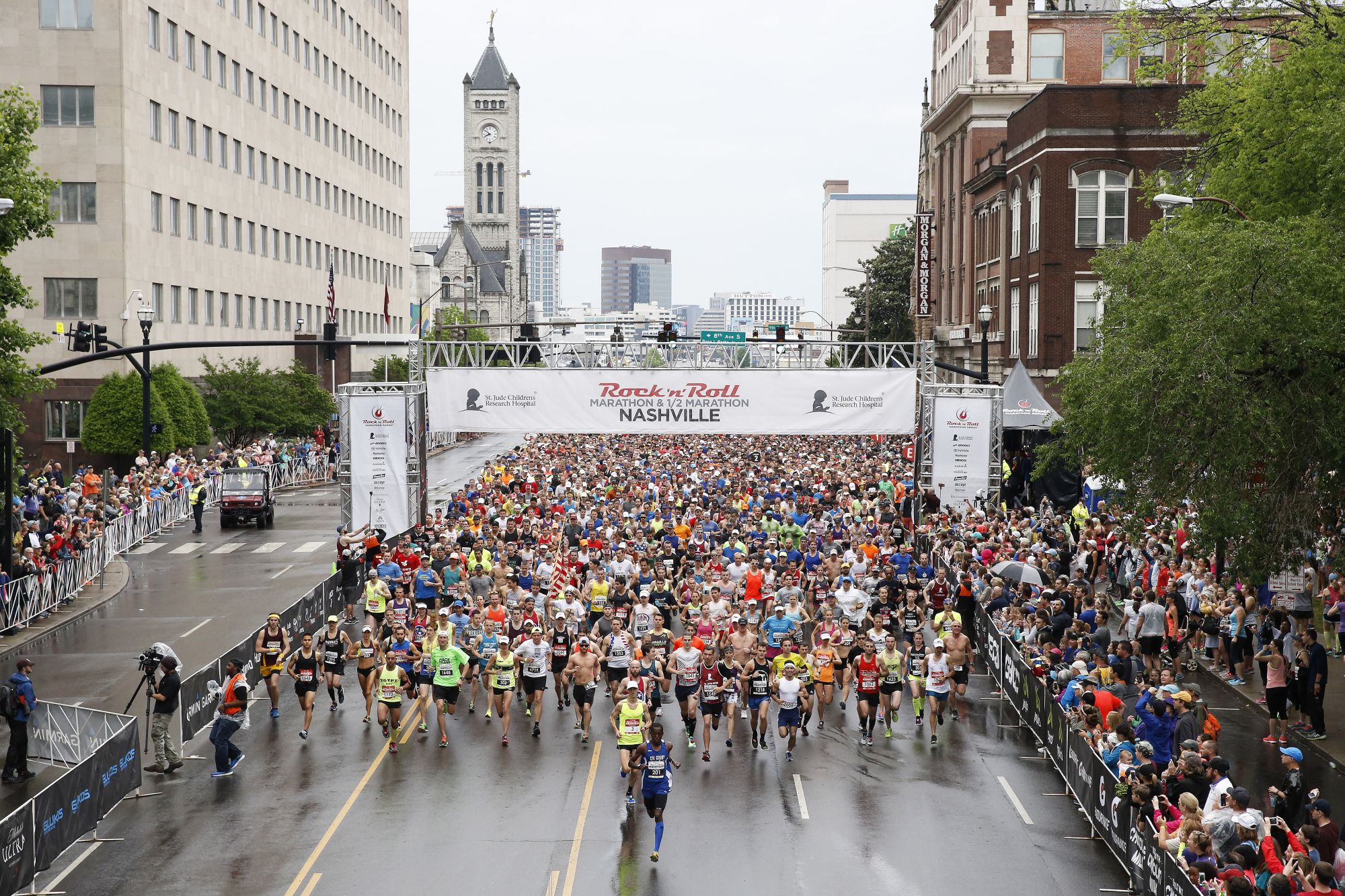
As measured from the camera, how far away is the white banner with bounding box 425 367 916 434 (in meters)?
35.0

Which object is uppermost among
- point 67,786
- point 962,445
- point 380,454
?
point 962,445

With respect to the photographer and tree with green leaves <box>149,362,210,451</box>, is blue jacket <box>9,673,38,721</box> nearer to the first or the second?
the photographer

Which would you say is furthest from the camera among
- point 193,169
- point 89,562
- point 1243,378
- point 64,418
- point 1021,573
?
point 193,169

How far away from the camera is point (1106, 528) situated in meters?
31.0

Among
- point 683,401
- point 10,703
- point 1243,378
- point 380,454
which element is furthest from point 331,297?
point 1243,378

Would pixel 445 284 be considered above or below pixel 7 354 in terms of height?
above

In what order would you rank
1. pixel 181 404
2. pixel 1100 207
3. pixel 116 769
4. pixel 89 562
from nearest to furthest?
pixel 116 769, pixel 89 562, pixel 1100 207, pixel 181 404

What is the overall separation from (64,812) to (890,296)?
87.4 meters

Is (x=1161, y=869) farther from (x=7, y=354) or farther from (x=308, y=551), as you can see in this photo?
(x=308, y=551)

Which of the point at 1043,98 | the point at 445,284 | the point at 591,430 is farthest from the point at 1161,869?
the point at 445,284

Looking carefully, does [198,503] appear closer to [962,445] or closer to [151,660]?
[962,445]

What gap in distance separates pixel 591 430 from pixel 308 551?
32.9 ft

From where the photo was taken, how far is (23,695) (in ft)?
58.2

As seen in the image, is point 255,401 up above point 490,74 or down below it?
below
